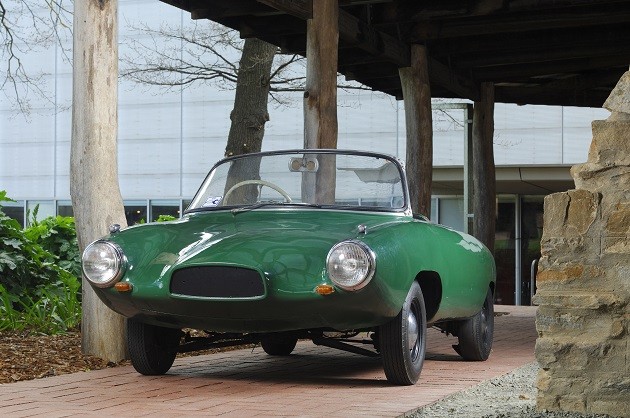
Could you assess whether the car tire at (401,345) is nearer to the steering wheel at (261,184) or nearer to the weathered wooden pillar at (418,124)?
the steering wheel at (261,184)

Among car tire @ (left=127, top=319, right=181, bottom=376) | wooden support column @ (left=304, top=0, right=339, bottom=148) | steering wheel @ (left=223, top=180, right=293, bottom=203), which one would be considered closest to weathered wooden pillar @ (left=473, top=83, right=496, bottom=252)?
wooden support column @ (left=304, top=0, right=339, bottom=148)

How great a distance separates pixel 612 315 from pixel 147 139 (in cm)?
2688

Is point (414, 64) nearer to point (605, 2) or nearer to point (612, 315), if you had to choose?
point (605, 2)

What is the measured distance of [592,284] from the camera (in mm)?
5445

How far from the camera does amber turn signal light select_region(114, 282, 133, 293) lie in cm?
626

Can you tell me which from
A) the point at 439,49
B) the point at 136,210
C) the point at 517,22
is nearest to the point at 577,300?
the point at 517,22

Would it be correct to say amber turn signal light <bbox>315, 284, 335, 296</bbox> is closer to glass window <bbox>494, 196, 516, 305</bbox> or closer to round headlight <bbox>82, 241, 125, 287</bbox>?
round headlight <bbox>82, 241, 125, 287</bbox>

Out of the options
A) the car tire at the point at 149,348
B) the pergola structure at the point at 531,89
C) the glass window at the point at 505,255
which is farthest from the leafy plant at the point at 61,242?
the glass window at the point at 505,255

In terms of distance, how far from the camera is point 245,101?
614 inches

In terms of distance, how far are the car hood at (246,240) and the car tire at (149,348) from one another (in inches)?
24.1

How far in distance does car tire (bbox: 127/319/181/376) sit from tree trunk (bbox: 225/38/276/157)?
27.7ft

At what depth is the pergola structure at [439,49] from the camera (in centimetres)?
1048

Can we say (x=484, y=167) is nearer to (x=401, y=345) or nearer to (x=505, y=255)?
→ (x=401, y=345)

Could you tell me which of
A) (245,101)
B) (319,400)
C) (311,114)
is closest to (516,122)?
(245,101)
